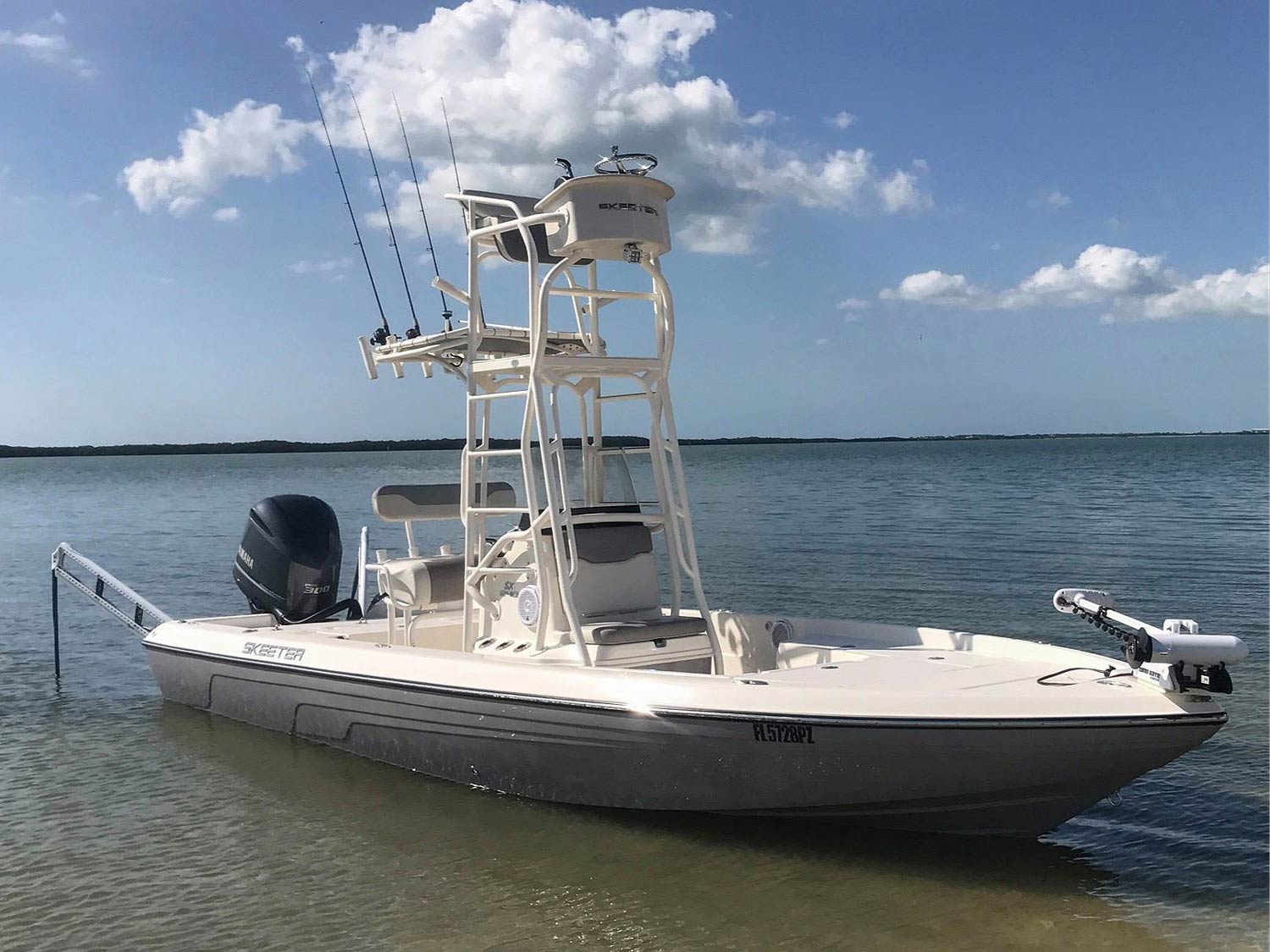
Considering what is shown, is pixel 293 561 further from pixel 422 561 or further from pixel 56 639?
pixel 56 639

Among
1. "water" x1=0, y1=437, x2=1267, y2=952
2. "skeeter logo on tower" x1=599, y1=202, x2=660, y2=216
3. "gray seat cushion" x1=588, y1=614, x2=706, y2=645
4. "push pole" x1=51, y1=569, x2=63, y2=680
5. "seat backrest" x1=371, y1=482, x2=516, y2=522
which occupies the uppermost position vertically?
"skeeter logo on tower" x1=599, y1=202, x2=660, y2=216

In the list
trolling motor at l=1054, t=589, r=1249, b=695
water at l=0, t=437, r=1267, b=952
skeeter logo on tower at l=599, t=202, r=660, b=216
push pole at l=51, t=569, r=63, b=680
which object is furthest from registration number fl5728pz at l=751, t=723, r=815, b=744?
push pole at l=51, t=569, r=63, b=680

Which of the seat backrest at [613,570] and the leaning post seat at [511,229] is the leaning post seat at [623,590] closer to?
the seat backrest at [613,570]

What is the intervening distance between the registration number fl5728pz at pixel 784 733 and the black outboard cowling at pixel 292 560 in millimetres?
4889

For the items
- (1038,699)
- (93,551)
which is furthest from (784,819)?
(93,551)

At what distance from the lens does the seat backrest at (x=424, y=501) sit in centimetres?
855

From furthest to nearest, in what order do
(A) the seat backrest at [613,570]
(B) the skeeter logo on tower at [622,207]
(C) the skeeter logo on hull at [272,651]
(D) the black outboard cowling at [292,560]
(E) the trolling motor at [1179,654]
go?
1. (D) the black outboard cowling at [292,560]
2. (C) the skeeter logo on hull at [272,651]
3. (A) the seat backrest at [613,570]
4. (B) the skeeter logo on tower at [622,207]
5. (E) the trolling motor at [1179,654]

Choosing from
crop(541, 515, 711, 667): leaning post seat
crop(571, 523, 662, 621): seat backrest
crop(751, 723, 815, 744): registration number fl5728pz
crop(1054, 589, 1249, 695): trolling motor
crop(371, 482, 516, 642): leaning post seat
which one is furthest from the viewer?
crop(371, 482, 516, 642): leaning post seat

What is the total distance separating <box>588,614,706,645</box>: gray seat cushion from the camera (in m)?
6.58

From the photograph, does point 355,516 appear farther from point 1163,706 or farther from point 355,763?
point 1163,706

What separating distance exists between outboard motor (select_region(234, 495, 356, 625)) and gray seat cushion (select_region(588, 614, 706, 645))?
3.51 meters

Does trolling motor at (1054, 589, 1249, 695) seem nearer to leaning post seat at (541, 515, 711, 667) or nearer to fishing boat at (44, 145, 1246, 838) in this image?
fishing boat at (44, 145, 1246, 838)

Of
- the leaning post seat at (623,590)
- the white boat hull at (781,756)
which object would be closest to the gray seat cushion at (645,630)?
the leaning post seat at (623,590)

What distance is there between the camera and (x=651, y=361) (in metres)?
7.00
